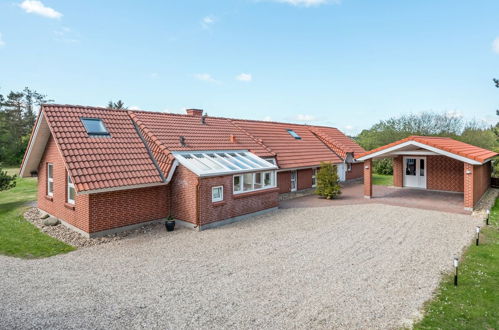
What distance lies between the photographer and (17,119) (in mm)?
48281

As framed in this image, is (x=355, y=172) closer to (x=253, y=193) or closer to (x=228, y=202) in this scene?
(x=253, y=193)

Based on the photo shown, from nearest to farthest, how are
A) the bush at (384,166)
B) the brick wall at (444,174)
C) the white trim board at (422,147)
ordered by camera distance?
the white trim board at (422,147), the brick wall at (444,174), the bush at (384,166)

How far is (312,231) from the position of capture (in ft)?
36.6

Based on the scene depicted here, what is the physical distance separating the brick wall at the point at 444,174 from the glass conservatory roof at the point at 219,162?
497 inches

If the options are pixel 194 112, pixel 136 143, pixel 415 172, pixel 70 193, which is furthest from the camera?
pixel 415 172

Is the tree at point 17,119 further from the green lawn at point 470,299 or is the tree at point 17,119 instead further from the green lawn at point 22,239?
the green lawn at point 470,299

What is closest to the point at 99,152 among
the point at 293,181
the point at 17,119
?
the point at 293,181

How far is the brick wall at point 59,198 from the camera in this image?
10.4 meters

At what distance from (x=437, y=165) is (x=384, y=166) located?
12315mm

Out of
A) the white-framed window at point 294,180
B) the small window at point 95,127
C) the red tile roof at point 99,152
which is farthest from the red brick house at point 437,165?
the small window at point 95,127

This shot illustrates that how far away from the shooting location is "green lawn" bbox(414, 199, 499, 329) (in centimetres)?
509

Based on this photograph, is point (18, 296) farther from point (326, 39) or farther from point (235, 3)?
point (326, 39)

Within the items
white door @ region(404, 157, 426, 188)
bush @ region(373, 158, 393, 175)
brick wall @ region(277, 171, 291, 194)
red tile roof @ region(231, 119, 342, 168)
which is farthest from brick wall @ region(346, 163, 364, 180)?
brick wall @ region(277, 171, 291, 194)

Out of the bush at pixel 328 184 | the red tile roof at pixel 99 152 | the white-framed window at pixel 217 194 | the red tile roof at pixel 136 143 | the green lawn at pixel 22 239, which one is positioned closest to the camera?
the green lawn at pixel 22 239
